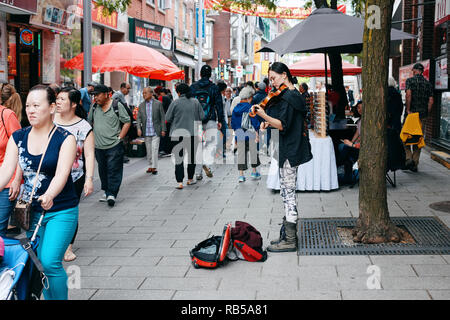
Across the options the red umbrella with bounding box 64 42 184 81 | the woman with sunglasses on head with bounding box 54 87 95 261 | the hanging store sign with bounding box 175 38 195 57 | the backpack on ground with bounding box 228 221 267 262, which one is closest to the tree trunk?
the backpack on ground with bounding box 228 221 267 262

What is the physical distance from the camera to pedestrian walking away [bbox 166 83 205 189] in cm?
1032

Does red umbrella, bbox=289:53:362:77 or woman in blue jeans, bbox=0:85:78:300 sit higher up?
red umbrella, bbox=289:53:362:77

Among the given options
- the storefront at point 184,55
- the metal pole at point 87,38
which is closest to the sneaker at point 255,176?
the metal pole at point 87,38

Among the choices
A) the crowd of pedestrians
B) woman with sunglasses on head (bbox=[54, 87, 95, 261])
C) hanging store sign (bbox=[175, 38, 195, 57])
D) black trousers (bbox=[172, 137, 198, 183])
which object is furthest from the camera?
hanging store sign (bbox=[175, 38, 195, 57])

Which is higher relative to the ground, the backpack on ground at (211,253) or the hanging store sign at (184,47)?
the hanging store sign at (184,47)

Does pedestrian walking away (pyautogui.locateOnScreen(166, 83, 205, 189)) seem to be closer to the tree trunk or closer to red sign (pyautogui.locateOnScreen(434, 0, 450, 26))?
the tree trunk

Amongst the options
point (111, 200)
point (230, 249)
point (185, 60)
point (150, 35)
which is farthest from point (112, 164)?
point (185, 60)

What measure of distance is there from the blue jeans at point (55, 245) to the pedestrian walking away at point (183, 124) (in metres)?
6.29

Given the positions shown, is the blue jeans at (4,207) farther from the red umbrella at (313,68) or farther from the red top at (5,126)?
the red umbrella at (313,68)

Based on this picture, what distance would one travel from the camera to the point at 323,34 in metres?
9.20

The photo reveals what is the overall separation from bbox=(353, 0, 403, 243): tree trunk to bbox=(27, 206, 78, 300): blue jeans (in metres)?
3.49

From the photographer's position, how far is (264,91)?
13.8m

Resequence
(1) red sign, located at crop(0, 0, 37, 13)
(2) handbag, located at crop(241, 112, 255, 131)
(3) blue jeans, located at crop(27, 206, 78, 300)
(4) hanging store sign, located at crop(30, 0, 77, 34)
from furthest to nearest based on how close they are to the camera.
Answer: (4) hanging store sign, located at crop(30, 0, 77, 34)
(1) red sign, located at crop(0, 0, 37, 13)
(2) handbag, located at crop(241, 112, 255, 131)
(3) blue jeans, located at crop(27, 206, 78, 300)

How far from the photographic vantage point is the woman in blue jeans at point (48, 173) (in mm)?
3834
